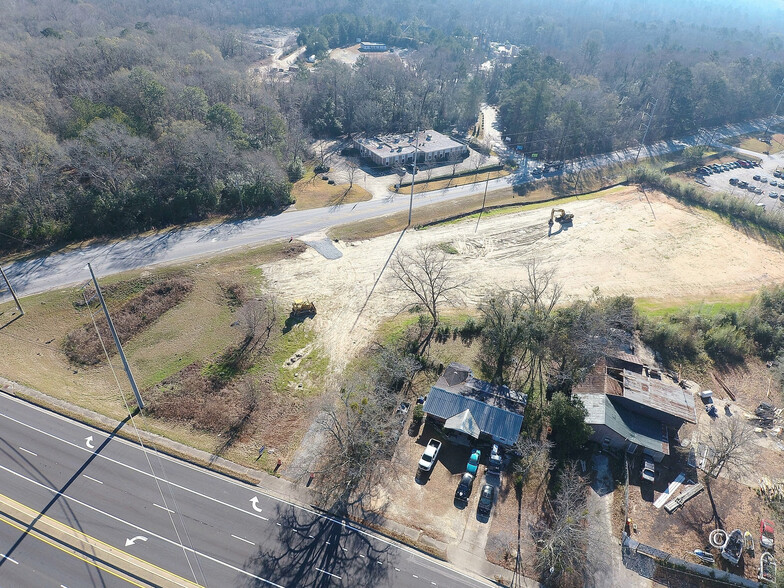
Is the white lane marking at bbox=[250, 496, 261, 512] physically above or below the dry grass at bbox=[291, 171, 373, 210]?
below

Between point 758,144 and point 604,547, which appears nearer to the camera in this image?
point 604,547

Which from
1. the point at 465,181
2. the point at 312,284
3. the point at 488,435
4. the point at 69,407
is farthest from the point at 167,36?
the point at 488,435

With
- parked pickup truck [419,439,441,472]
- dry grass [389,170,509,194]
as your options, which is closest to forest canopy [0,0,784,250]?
dry grass [389,170,509,194]

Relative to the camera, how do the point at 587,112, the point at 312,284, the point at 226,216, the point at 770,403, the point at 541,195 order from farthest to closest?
the point at 587,112 < the point at 541,195 < the point at 226,216 < the point at 312,284 < the point at 770,403

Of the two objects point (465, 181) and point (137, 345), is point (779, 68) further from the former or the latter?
point (137, 345)

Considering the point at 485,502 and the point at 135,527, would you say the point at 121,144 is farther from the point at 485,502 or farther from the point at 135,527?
the point at 485,502

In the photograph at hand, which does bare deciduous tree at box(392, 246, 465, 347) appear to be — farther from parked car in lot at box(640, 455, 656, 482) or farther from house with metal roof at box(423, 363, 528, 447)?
parked car in lot at box(640, 455, 656, 482)

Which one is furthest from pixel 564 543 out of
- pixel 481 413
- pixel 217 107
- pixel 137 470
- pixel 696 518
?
pixel 217 107
